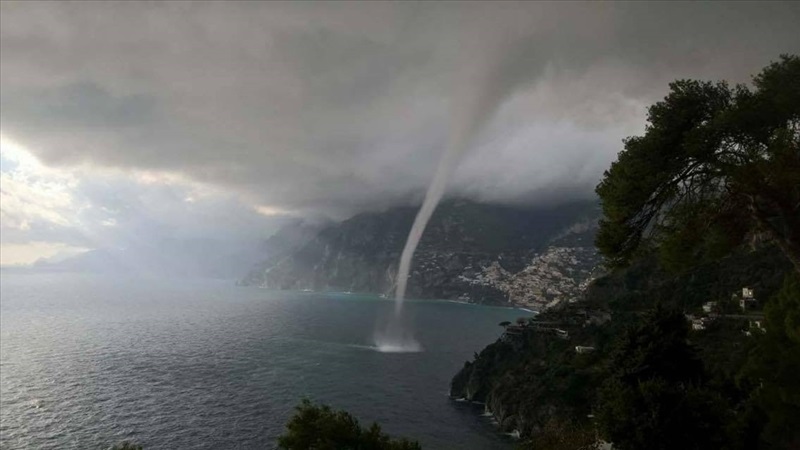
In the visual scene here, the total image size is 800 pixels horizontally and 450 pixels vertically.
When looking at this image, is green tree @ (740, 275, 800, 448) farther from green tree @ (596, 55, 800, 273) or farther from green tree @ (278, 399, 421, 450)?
green tree @ (278, 399, 421, 450)

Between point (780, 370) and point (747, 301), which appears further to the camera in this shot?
point (747, 301)

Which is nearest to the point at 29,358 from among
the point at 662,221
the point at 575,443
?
the point at 575,443

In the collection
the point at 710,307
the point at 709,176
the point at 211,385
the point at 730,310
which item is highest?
the point at 709,176

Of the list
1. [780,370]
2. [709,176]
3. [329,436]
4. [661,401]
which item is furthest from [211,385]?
[709,176]

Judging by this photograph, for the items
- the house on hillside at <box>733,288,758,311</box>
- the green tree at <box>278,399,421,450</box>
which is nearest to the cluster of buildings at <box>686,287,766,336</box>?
the house on hillside at <box>733,288,758,311</box>

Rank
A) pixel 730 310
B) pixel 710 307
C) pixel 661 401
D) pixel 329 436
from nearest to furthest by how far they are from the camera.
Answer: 1. pixel 661 401
2. pixel 329 436
3. pixel 730 310
4. pixel 710 307

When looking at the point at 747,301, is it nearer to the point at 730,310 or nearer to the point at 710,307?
the point at 730,310

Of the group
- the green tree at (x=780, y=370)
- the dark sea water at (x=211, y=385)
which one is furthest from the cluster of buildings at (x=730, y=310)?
the green tree at (x=780, y=370)
